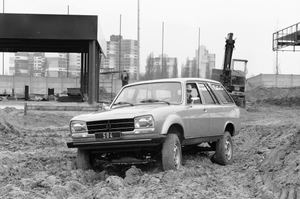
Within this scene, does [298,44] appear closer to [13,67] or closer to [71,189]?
[71,189]

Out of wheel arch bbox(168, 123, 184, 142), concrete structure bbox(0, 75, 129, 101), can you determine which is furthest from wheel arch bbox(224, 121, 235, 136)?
concrete structure bbox(0, 75, 129, 101)

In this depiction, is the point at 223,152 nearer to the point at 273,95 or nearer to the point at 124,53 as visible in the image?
the point at 273,95

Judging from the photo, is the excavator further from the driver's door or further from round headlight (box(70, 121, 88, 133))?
round headlight (box(70, 121, 88, 133))

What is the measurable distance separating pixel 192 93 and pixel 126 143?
2.29 metres

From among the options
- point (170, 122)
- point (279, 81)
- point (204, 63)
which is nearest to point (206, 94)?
point (170, 122)

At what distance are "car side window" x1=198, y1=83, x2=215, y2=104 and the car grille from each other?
2.60 m

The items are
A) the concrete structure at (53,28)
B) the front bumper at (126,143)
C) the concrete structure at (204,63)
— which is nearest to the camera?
the front bumper at (126,143)

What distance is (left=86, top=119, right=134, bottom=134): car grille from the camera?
8641mm

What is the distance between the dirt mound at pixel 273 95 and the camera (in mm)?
40875

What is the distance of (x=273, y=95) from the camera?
160 feet

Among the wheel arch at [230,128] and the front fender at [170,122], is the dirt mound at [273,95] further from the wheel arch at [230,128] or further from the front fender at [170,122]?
the front fender at [170,122]

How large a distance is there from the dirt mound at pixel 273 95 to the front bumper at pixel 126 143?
3311cm

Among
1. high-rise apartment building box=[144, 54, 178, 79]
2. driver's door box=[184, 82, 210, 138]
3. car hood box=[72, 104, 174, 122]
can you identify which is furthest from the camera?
high-rise apartment building box=[144, 54, 178, 79]

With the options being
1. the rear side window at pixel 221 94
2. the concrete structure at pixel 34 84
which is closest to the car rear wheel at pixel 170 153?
the rear side window at pixel 221 94
